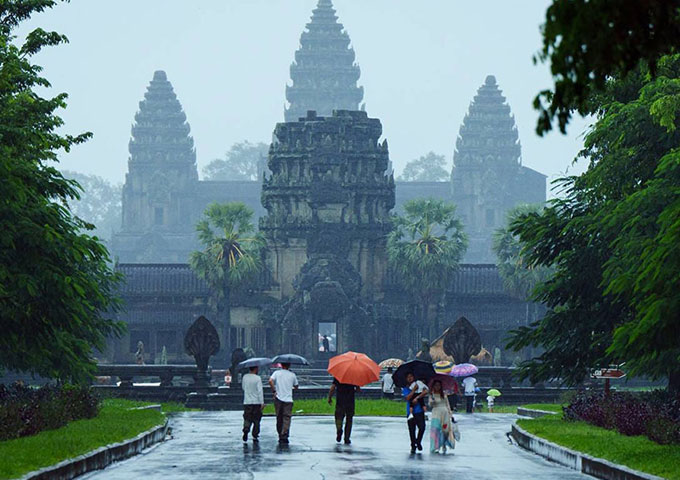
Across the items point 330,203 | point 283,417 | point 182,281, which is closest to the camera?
point 283,417

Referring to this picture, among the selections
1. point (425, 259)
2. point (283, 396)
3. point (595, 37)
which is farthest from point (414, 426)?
point (425, 259)

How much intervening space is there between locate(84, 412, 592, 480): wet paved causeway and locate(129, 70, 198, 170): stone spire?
11823 centimetres

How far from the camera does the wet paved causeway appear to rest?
833 inches

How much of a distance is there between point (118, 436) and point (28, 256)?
11.9 ft

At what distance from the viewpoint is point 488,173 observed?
147 m

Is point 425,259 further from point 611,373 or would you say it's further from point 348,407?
point 348,407

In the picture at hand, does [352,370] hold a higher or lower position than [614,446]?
higher

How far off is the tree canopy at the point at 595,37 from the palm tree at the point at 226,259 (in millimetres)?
66598

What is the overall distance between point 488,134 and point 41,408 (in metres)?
124

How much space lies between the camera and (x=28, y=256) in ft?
84.0

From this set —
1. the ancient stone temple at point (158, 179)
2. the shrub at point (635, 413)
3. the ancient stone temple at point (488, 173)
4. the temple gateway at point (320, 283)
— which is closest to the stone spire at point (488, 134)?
the ancient stone temple at point (488, 173)

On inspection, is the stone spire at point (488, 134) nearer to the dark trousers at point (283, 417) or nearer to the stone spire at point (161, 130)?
the stone spire at point (161, 130)

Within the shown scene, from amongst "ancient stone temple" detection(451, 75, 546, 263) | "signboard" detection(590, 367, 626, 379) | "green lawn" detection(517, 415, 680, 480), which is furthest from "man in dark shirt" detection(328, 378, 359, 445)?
"ancient stone temple" detection(451, 75, 546, 263)

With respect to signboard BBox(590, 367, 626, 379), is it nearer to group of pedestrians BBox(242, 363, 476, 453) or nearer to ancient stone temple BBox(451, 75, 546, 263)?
group of pedestrians BBox(242, 363, 476, 453)
